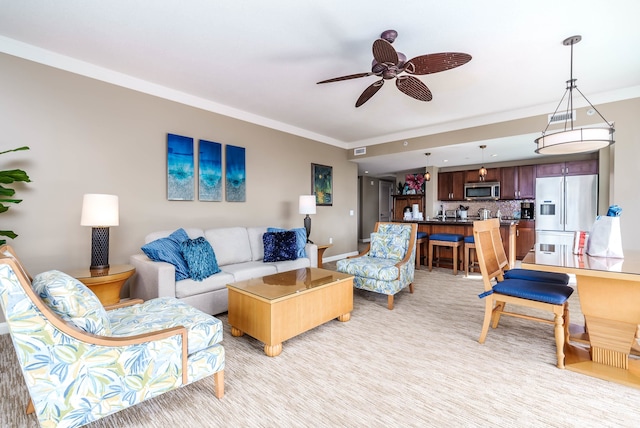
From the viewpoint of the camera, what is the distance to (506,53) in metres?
2.76

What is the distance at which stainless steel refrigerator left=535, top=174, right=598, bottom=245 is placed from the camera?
542 cm

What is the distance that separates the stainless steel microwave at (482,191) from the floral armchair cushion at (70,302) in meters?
7.61

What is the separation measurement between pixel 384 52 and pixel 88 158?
3159 mm

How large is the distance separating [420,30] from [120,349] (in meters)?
3.06

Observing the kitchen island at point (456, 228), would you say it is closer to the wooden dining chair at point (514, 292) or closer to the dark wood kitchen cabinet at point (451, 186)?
the dark wood kitchen cabinet at point (451, 186)

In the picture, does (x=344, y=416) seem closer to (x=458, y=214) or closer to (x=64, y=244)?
(x=64, y=244)

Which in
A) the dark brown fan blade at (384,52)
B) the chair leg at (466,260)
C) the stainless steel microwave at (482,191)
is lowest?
the chair leg at (466,260)

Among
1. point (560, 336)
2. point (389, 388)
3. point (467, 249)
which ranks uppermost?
point (467, 249)

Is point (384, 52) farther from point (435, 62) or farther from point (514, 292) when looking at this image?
point (514, 292)

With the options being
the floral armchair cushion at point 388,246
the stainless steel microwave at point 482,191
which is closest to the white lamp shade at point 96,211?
the floral armchair cushion at point 388,246

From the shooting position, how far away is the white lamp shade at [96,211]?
2572 mm

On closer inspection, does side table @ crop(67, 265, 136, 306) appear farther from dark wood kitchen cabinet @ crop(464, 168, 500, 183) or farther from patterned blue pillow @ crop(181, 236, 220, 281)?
dark wood kitchen cabinet @ crop(464, 168, 500, 183)

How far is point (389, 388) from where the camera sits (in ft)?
6.03

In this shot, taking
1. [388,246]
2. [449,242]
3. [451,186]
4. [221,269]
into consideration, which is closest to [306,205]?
[388,246]
